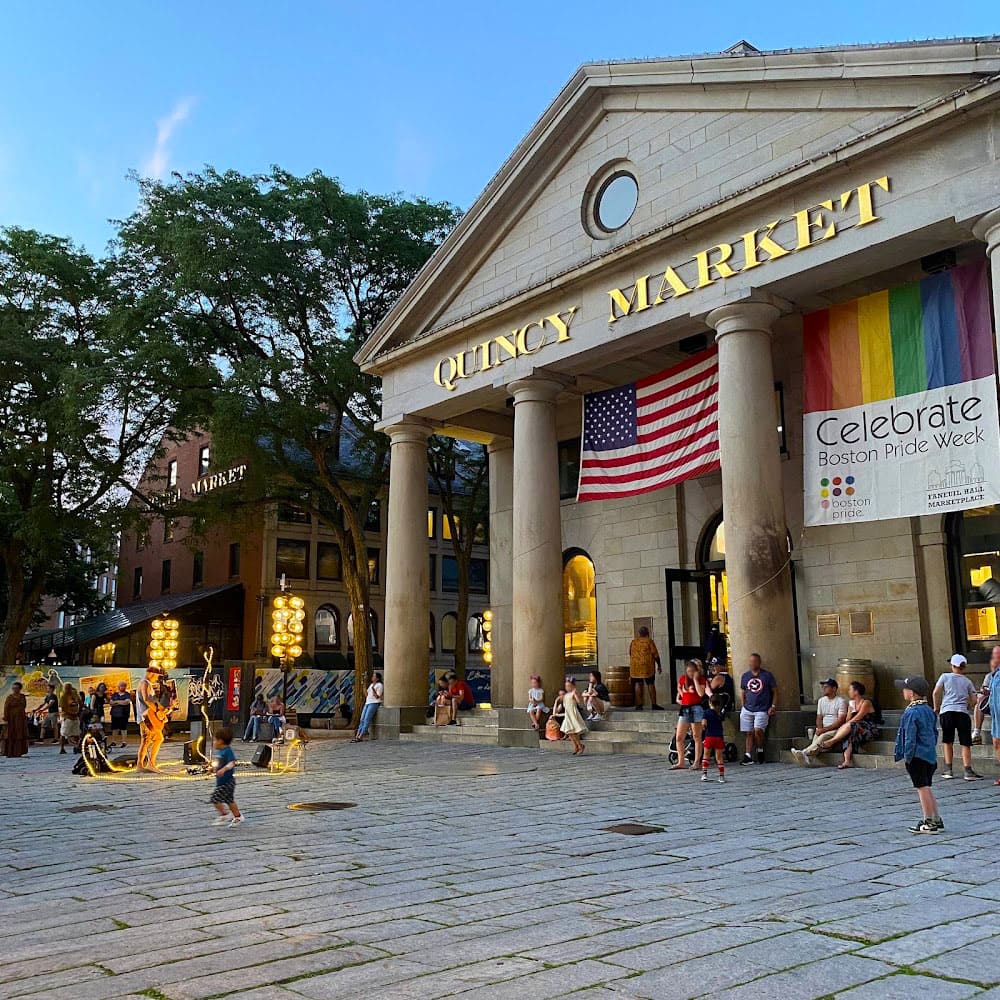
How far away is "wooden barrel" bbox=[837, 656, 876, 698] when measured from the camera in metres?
18.9

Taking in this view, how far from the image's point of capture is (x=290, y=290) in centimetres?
3038

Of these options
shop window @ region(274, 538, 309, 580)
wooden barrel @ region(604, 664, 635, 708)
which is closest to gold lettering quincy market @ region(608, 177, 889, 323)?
wooden barrel @ region(604, 664, 635, 708)

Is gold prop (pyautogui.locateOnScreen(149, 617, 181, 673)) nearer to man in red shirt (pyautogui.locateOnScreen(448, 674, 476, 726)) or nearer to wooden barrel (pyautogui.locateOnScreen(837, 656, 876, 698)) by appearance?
man in red shirt (pyautogui.locateOnScreen(448, 674, 476, 726))

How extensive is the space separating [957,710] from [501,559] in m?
16.8

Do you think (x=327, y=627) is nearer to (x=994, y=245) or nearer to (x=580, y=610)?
(x=580, y=610)

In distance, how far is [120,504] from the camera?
35531 millimetres

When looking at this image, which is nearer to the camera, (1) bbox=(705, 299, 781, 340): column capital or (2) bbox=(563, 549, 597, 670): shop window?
(1) bbox=(705, 299, 781, 340): column capital

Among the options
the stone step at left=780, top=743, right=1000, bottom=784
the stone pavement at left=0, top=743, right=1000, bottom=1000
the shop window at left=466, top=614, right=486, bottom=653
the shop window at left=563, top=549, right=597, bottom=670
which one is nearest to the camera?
the stone pavement at left=0, top=743, right=1000, bottom=1000

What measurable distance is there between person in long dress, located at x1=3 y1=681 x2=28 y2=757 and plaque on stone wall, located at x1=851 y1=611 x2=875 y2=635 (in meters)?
17.9

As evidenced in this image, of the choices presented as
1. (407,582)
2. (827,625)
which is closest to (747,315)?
(827,625)

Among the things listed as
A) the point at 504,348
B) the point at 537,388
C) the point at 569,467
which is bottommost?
the point at 569,467

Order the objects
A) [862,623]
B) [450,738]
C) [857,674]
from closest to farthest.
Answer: [857,674] < [862,623] < [450,738]

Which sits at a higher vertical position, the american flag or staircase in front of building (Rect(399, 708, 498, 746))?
the american flag

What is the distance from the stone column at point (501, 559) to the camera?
2738cm
